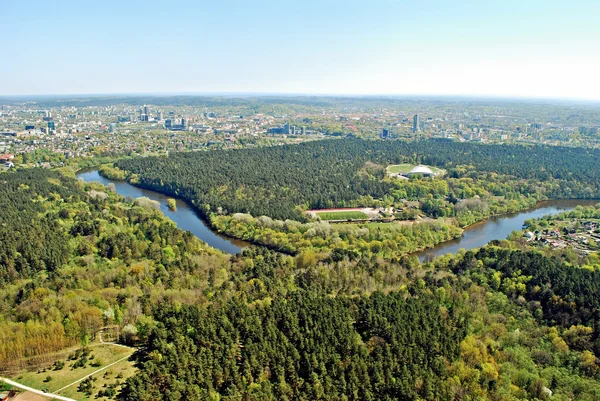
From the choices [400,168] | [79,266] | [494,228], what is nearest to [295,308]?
[79,266]

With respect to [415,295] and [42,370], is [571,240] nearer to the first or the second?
[415,295]

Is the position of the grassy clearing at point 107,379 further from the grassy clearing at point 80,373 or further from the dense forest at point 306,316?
the dense forest at point 306,316

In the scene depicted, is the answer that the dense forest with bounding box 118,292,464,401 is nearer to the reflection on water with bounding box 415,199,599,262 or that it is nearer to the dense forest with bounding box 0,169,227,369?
the dense forest with bounding box 0,169,227,369

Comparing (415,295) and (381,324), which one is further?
(415,295)

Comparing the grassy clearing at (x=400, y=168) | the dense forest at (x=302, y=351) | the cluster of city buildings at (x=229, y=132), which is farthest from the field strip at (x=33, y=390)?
the cluster of city buildings at (x=229, y=132)

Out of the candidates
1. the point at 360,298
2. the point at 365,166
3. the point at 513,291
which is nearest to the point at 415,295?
the point at 360,298

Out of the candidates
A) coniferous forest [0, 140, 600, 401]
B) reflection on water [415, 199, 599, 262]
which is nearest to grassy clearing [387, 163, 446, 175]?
reflection on water [415, 199, 599, 262]
